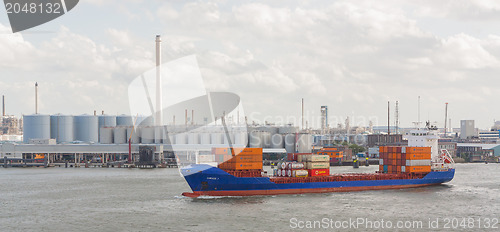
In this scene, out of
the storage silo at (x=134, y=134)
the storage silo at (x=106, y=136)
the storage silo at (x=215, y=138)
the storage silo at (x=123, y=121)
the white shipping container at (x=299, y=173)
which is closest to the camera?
the white shipping container at (x=299, y=173)

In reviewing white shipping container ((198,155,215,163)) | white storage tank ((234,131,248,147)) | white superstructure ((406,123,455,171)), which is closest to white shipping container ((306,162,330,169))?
white shipping container ((198,155,215,163))

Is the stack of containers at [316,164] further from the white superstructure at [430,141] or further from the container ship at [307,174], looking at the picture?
the white superstructure at [430,141]

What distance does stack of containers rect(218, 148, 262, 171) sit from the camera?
58.5 metres

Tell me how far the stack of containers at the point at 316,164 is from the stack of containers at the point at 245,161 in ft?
22.0

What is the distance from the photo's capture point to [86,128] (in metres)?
162

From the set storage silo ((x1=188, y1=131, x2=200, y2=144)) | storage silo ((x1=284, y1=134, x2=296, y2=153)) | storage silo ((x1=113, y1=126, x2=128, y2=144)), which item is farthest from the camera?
storage silo ((x1=113, y1=126, x2=128, y2=144))

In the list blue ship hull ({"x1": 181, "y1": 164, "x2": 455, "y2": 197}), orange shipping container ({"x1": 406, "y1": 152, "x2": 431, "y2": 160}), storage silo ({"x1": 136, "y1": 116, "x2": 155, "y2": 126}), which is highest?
storage silo ({"x1": 136, "y1": 116, "x2": 155, "y2": 126})

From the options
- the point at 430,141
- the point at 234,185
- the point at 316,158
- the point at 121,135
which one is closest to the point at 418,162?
the point at 430,141

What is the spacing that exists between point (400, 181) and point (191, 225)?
33894 mm

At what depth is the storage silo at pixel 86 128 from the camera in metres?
162

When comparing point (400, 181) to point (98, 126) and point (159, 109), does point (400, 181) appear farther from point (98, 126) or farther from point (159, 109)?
point (98, 126)

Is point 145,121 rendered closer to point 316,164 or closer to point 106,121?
point 106,121

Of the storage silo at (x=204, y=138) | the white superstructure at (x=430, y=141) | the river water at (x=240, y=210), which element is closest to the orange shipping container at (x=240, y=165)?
the river water at (x=240, y=210)

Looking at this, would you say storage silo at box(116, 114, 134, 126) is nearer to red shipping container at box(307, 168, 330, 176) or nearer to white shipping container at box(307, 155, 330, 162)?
white shipping container at box(307, 155, 330, 162)
